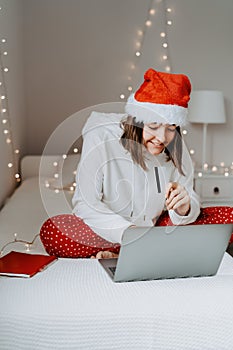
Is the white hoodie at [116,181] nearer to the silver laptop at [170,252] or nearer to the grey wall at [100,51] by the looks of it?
the silver laptop at [170,252]

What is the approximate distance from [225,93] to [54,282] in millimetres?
2594

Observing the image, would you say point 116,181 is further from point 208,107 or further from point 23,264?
point 208,107

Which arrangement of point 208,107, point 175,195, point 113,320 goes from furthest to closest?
point 208,107
point 175,195
point 113,320

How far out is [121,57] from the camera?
3381 millimetres

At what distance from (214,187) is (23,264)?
7.00ft

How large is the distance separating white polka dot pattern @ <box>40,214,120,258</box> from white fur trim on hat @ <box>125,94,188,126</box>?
16.3 inches

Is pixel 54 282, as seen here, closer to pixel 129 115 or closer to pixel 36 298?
pixel 36 298

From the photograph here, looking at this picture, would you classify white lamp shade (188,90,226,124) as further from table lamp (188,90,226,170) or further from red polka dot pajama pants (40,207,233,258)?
red polka dot pajama pants (40,207,233,258)

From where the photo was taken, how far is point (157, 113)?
159cm

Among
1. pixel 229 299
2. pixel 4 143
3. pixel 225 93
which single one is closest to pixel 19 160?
pixel 4 143

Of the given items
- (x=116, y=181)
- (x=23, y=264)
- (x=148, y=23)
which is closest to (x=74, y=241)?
(x=116, y=181)

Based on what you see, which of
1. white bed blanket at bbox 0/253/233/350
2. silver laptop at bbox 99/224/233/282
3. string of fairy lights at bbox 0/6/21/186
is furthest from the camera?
string of fairy lights at bbox 0/6/21/186

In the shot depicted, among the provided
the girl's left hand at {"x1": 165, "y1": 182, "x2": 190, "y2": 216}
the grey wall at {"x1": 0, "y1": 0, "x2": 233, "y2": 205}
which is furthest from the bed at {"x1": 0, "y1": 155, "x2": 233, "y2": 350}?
the grey wall at {"x1": 0, "y1": 0, "x2": 233, "y2": 205}

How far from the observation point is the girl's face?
159cm
